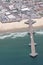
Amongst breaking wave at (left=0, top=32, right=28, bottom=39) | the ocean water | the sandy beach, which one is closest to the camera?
the ocean water

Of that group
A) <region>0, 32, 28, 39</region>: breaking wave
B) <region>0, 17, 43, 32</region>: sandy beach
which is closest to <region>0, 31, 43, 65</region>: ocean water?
<region>0, 32, 28, 39</region>: breaking wave

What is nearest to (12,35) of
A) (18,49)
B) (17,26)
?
(17,26)

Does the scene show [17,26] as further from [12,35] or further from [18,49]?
[18,49]

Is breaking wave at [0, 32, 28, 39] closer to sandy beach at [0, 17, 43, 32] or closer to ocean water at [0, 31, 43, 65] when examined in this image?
ocean water at [0, 31, 43, 65]

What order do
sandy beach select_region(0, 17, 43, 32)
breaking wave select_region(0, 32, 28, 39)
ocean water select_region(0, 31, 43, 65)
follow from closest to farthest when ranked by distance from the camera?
ocean water select_region(0, 31, 43, 65)
breaking wave select_region(0, 32, 28, 39)
sandy beach select_region(0, 17, 43, 32)

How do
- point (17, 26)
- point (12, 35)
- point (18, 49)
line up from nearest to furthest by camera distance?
point (18, 49), point (12, 35), point (17, 26)

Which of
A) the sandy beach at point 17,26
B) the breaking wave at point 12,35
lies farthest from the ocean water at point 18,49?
the sandy beach at point 17,26

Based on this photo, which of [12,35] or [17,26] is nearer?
[12,35]

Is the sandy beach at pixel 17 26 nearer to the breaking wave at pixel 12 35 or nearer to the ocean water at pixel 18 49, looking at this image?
the breaking wave at pixel 12 35

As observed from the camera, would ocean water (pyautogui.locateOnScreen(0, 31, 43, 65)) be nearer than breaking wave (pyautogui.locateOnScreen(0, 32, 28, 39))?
Yes

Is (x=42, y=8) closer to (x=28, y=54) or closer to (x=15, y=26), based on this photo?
(x=15, y=26)
